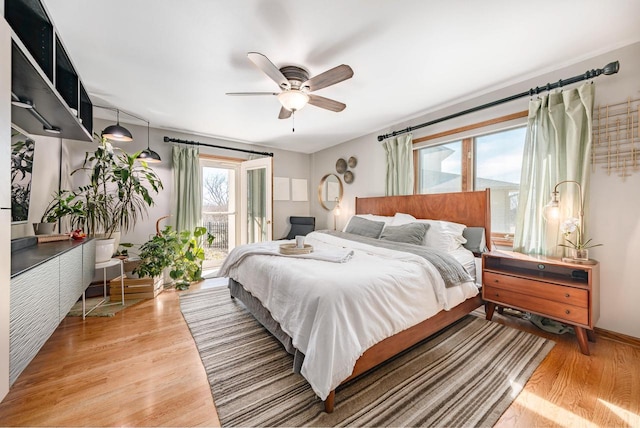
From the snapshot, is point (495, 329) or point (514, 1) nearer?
point (514, 1)

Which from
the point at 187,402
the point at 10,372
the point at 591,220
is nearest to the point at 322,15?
the point at 10,372

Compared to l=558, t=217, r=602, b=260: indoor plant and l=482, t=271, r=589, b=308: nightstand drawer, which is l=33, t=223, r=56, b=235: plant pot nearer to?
l=482, t=271, r=589, b=308: nightstand drawer

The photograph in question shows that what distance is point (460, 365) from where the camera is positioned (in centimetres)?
181

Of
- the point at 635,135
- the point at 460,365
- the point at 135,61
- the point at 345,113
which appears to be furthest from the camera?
the point at 345,113

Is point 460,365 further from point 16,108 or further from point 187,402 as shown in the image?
point 16,108

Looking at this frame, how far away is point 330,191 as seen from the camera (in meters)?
5.16

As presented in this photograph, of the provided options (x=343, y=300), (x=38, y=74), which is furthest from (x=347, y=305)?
(x=38, y=74)

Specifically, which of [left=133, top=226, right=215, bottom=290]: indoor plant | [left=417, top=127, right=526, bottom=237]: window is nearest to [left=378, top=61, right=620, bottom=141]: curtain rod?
[left=417, top=127, right=526, bottom=237]: window

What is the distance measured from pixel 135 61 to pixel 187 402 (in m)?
2.72

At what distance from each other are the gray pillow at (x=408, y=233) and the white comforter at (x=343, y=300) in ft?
2.07

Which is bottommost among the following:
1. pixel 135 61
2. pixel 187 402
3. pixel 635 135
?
pixel 187 402

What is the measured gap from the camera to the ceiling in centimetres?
165

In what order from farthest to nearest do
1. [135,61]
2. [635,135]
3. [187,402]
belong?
[135,61] → [635,135] → [187,402]

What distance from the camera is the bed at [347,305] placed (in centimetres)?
134
